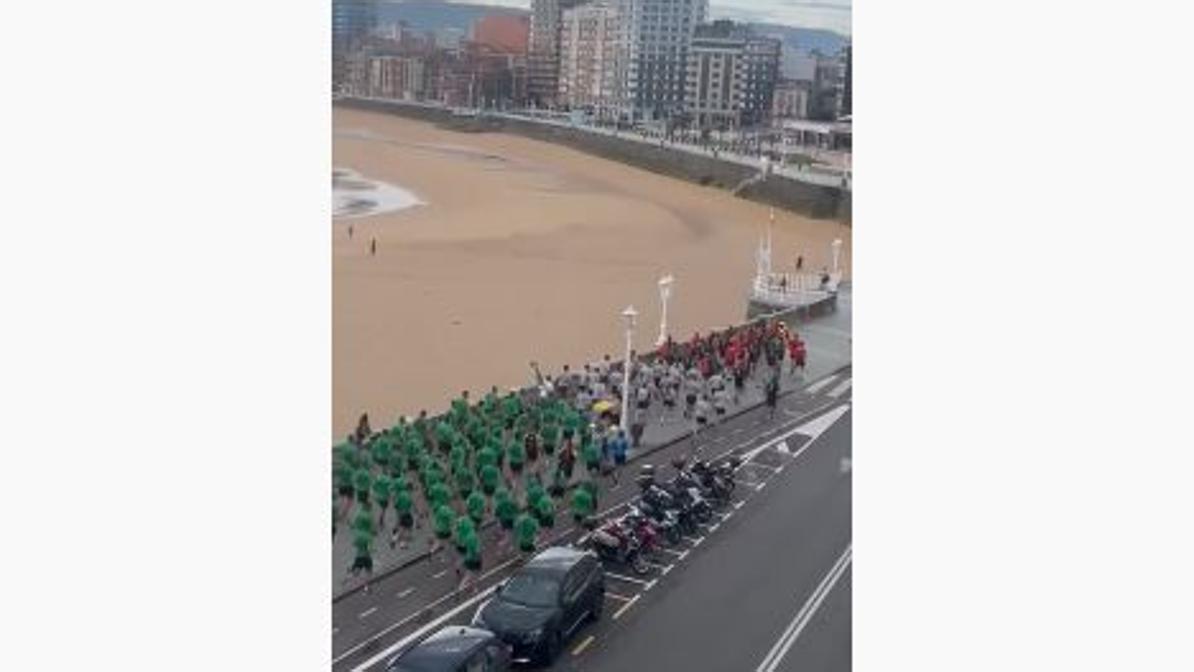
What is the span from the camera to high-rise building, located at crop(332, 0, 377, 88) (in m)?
5.06

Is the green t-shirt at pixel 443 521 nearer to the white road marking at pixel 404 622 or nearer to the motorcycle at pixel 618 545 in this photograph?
the white road marking at pixel 404 622

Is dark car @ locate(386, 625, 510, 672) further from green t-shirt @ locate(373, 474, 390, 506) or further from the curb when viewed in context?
green t-shirt @ locate(373, 474, 390, 506)

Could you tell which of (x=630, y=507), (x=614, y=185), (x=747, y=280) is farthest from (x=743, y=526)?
(x=614, y=185)

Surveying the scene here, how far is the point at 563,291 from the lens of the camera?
18.8ft

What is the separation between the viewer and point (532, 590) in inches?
206

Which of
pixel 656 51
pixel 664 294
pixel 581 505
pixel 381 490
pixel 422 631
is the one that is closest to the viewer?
pixel 422 631

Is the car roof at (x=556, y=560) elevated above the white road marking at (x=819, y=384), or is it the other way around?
the white road marking at (x=819, y=384)

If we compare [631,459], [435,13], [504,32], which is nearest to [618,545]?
[631,459]

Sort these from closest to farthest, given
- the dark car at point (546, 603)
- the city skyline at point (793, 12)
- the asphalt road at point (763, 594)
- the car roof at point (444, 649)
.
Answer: the car roof at point (444, 649)
the dark car at point (546, 603)
the asphalt road at point (763, 594)
the city skyline at point (793, 12)

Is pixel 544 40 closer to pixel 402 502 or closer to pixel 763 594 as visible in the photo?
pixel 402 502

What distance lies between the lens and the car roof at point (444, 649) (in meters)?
4.88

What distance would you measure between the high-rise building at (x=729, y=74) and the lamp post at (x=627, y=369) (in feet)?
2.77

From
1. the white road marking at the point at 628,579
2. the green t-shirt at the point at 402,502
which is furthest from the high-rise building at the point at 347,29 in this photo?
the white road marking at the point at 628,579

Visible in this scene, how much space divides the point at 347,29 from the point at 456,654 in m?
2.19
